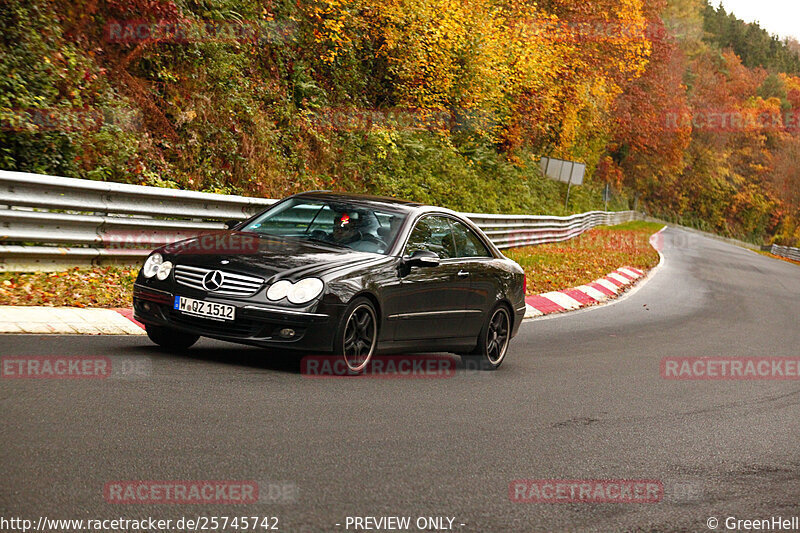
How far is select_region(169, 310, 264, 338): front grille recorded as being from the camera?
7.51m

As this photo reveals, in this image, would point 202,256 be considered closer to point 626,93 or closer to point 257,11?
point 257,11

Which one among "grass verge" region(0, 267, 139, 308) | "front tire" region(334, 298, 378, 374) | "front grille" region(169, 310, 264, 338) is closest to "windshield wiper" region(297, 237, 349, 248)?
"front tire" region(334, 298, 378, 374)

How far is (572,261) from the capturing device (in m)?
24.8

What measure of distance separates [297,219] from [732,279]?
21.2 meters

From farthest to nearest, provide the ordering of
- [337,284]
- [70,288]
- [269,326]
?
[70,288] → [337,284] → [269,326]

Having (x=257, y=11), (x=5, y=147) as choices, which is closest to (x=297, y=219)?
(x=5, y=147)

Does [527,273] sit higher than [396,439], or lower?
lower

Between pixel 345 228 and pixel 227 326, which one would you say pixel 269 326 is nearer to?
pixel 227 326

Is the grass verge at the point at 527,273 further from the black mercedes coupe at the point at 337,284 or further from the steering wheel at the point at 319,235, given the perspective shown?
the steering wheel at the point at 319,235

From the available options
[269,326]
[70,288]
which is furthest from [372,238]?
→ [70,288]

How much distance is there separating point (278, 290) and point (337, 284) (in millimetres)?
451

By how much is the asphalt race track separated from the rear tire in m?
0.12

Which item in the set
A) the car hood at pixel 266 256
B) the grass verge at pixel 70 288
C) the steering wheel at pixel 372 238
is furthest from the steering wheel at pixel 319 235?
the grass verge at pixel 70 288

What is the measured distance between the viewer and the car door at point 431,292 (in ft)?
27.7
